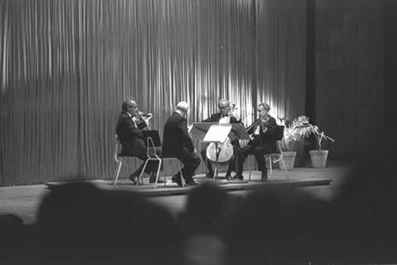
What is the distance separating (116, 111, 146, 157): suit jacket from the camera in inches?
270

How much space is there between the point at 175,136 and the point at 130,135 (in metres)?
0.40

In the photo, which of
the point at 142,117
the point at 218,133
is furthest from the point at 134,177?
the point at 142,117

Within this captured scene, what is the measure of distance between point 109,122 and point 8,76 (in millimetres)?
1921

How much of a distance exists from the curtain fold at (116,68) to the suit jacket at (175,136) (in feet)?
1.75

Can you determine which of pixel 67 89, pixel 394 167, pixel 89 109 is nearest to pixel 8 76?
pixel 67 89

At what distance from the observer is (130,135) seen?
22.7ft

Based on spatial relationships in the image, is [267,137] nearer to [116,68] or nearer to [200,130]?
[200,130]

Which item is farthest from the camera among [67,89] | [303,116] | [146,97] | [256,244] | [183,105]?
[146,97]

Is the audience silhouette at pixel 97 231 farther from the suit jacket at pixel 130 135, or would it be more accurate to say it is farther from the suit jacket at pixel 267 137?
the suit jacket at pixel 267 137

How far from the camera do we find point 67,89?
6602 millimetres

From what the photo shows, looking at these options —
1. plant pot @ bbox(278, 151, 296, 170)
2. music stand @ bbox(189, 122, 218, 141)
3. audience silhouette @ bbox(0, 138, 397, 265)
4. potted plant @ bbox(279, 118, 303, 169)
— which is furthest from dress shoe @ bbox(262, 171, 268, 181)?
music stand @ bbox(189, 122, 218, 141)

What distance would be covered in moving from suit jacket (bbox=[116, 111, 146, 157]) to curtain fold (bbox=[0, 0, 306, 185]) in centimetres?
23

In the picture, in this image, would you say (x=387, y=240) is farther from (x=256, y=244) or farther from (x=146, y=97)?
(x=146, y=97)

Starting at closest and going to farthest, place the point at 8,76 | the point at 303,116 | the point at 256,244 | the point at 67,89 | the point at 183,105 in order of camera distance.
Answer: the point at 256,244
the point at 8,76
the point at 67,89
the point at 183,105
the point at 303,116
